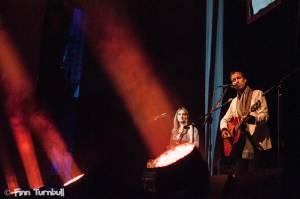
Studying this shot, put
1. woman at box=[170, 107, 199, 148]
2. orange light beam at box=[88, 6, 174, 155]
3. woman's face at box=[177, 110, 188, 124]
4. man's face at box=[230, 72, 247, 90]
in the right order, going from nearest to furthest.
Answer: man's face at box=[230, 72, 247, 90] → woman at box=[170, 107, 199, 148] → woman's face at box=[177, 110, 188, 124] → orange light beam at box=[88, 6, 174, 155]

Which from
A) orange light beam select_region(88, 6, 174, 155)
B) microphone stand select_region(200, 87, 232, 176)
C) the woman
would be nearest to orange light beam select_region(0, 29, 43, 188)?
orange light beam select_region(88, 6, 174, 155)

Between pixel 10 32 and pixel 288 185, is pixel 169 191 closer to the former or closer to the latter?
pixel 288 185

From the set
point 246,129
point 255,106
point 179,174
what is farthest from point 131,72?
point 179,174

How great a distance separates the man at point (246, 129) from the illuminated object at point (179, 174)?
6.07 feet

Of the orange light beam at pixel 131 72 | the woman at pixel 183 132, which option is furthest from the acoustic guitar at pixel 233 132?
the orange light beam at pixel 131 72

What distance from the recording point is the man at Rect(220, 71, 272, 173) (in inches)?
186

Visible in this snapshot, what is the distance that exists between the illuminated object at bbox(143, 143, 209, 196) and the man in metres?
1.85

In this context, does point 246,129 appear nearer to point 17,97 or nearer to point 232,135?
point 232,135

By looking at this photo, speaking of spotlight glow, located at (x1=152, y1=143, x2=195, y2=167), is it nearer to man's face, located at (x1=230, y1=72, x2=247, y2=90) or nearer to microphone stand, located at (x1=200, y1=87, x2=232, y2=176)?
microphone stand, located at (x1=200, y1=87, x2=232, y2=176)

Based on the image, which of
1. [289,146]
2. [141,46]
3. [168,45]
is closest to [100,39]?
[141,46]

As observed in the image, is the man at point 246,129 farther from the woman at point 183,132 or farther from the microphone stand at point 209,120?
the woman at point 183,132

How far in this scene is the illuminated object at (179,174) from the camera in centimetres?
289

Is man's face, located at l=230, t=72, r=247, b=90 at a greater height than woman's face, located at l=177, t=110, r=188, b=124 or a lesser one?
greater

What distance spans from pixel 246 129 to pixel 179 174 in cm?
207
